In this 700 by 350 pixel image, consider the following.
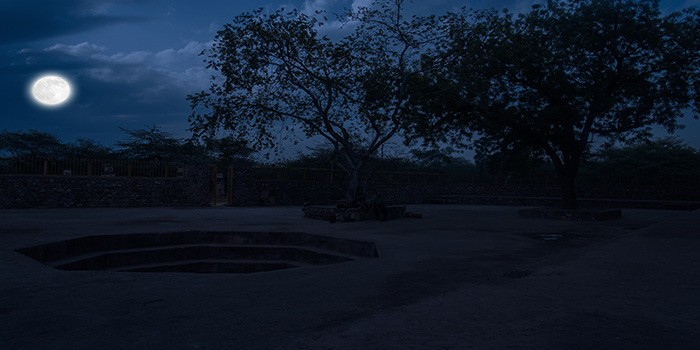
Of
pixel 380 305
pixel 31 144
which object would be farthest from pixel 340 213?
pixel 31 144

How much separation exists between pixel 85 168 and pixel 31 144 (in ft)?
51.2

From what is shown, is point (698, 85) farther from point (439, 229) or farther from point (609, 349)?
point (609, 349)

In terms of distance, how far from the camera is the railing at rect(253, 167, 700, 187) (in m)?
24.7

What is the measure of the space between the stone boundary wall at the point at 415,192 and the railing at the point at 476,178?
1.02ft

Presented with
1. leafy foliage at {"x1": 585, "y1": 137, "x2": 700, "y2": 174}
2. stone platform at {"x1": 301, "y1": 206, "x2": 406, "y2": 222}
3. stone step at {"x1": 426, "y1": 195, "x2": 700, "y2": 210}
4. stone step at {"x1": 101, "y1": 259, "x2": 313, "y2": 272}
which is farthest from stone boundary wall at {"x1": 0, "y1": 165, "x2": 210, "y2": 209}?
leafy foliage at {"x1": 585, "y1": 137, "x2": 700, "y2": 174}

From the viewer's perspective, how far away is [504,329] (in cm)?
327

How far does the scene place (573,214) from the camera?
15.9m

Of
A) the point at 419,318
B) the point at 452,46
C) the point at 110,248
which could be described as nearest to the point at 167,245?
the point at 110,248

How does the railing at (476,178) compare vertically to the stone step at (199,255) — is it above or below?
above

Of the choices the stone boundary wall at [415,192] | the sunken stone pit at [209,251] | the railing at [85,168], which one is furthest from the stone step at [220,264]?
the stone boundary wall at [415,192]

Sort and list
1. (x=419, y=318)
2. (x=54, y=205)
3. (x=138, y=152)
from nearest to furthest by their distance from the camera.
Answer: (x=419, y=318), (x=54, y=205), (x=138, y=152)

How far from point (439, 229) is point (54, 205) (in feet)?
55.8

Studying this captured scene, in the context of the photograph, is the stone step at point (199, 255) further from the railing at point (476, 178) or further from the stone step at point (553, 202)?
the stone step at point (553, 202)

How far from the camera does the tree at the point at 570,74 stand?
1520 cm
